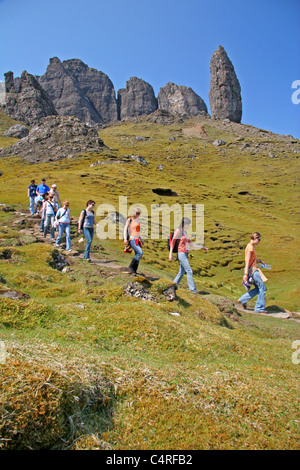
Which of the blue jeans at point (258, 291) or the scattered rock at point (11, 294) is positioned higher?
the scattered rock at point (11, 294)

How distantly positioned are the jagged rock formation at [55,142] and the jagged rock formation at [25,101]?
64.4 meters

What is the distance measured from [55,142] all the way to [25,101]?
87.1m

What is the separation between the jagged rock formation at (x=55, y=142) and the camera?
109 metres

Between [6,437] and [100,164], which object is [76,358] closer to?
[6,437]

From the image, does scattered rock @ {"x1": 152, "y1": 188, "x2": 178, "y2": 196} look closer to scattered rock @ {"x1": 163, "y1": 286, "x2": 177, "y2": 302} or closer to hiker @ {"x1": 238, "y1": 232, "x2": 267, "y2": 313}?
hiker @ {"x1": 238, "y1": 232, "x2": 267, "y2": 313}

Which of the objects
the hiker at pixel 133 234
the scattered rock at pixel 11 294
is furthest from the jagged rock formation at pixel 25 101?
the scattered rock at pixel 11 294

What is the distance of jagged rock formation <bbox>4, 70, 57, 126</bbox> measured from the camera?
17762 centimetres

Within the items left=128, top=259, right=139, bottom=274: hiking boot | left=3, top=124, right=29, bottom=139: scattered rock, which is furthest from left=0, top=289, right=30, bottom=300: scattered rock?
left=3, top=124, right=29, bottom=139: scattered rock

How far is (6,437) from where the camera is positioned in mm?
3629
